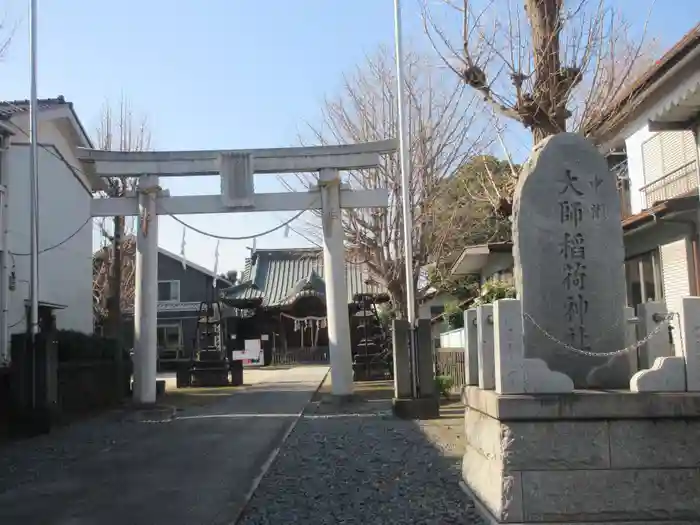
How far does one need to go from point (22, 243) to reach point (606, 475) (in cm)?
1457

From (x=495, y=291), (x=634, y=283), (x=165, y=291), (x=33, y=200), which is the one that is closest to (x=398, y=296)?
(x=495, y=291)

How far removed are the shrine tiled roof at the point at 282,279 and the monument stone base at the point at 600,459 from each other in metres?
32.8

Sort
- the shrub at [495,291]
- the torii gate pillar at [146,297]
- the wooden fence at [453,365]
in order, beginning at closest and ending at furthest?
1. the torii gate pillar at [146,297]
2. the wooden fence at [453,365]
3. the shrub at [495,291]

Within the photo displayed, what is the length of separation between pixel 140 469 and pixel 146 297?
7164mm

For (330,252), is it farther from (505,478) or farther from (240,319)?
(240,319)

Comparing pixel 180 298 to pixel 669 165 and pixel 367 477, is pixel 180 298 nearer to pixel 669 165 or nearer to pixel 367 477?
pixel 669 165

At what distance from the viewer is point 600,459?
5.72 meters

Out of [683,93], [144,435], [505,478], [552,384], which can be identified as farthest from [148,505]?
[683,93]

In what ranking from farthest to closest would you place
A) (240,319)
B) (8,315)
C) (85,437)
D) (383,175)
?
(240,319), (383,175), (8,315), (85,437)

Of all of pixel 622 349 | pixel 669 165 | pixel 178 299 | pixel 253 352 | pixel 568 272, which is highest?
pixel 669 165

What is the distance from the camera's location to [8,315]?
15820 mm

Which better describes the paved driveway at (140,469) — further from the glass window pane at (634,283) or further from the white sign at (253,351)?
the white sign at (253,351)

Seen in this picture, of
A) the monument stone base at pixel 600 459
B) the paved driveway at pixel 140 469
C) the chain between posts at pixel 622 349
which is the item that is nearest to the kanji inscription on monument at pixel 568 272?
the chain between posts at pixel 622 349

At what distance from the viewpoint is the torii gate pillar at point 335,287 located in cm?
1572
